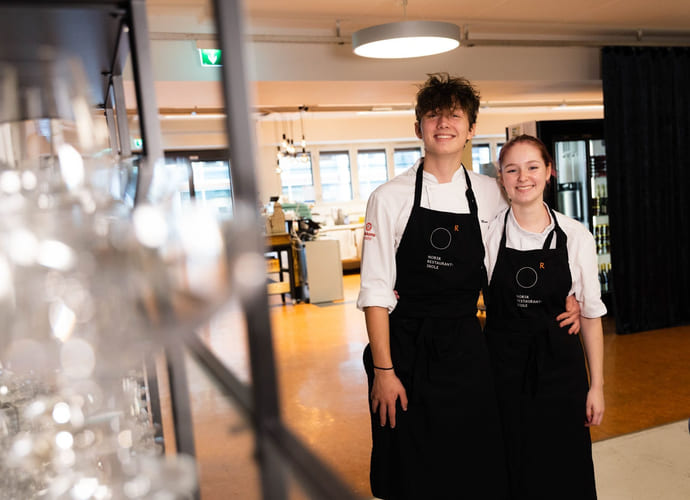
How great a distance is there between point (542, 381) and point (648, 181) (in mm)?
4439

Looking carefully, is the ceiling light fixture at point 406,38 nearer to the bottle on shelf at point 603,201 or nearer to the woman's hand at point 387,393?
the woman's hand at point 387,393

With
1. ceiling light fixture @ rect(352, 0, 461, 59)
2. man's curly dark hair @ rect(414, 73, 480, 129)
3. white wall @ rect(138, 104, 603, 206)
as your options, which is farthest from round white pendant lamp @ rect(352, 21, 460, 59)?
white wall @ rect(138, 104, 603, 206)

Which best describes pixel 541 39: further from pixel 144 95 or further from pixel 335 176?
pixel 335 176

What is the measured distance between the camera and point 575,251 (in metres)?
2.13

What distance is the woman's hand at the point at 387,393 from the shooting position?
208 centimetres

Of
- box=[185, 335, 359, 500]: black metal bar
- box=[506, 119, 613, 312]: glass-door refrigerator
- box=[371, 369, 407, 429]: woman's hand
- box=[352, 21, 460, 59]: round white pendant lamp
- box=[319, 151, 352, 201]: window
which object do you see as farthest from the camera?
box=[319, 151, 352, 201]: window

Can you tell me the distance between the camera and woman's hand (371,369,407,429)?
6.82 feet

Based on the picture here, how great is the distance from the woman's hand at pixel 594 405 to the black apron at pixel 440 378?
341mm

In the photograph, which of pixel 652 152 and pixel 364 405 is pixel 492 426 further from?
pixel 652 152

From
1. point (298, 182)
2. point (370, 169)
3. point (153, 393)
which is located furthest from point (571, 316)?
point (370, 169)

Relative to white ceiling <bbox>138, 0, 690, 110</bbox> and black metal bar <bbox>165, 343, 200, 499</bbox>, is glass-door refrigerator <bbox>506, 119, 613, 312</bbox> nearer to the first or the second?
white ceiling <bbox>138, 0, 690, 110</bbox>

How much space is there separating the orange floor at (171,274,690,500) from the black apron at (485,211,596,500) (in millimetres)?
670

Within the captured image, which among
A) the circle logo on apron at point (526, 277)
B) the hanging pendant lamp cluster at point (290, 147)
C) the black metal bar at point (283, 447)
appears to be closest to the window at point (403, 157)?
the hanging pendant lamp cluster at point (290, 147)

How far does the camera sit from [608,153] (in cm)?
568
